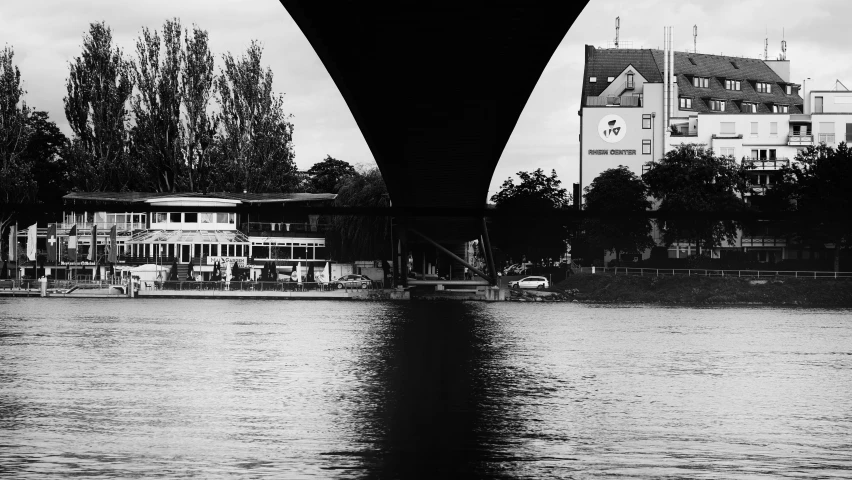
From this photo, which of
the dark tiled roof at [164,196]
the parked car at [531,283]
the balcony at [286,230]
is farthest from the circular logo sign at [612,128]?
the dark tiled roof at [164,196]

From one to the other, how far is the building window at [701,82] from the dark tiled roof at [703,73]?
0.24 metres

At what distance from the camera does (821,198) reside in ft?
170

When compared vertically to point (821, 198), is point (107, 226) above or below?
below

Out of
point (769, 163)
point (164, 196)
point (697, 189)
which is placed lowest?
point (164, 196)

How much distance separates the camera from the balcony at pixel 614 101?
7276cm

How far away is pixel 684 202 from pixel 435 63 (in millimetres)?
45114

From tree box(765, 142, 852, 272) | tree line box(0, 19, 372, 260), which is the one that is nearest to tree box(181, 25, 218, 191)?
tree line box(0, 19, 372, 260)

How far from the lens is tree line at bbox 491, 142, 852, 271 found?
173 feet

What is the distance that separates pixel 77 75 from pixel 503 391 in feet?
125

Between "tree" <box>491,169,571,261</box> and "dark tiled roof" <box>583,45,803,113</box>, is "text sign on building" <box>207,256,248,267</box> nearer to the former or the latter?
"tree" <box>491,169,571,261</box>

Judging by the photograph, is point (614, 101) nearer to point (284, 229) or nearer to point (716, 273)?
point (716, 273)

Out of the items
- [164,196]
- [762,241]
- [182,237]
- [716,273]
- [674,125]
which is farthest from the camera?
[674,125]

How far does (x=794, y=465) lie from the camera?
12.9 meters

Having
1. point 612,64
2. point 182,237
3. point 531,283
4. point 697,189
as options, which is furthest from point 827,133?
point 182,237
